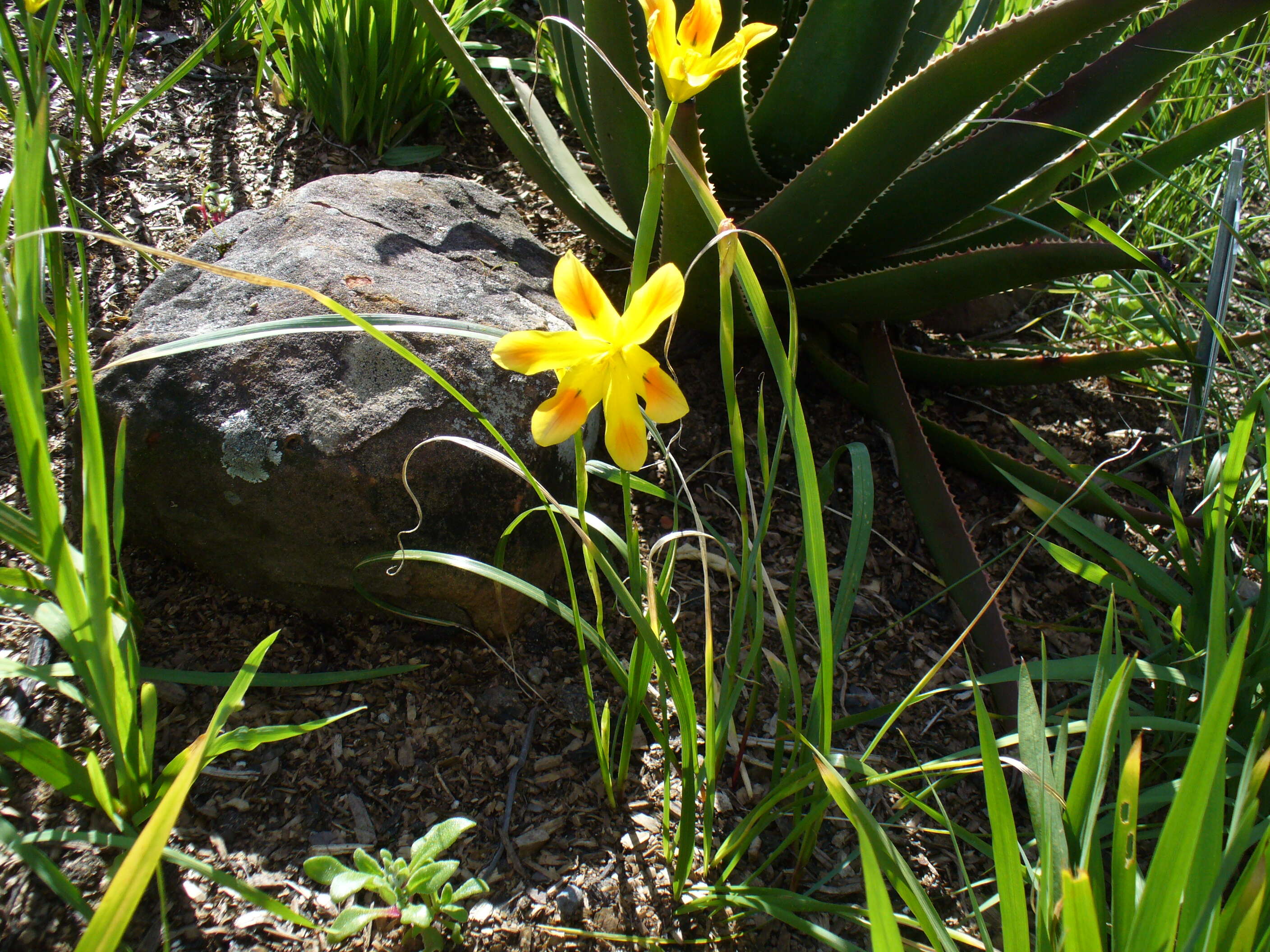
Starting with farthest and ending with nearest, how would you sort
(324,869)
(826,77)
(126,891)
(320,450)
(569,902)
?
(826,77) → (320,450) → (569,902) → (324,869) → (126,891)

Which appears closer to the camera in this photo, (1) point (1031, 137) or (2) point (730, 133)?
(1) point (1031, 137)

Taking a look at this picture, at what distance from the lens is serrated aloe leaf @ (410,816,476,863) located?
0.90 m

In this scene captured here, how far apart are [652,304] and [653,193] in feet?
0.31

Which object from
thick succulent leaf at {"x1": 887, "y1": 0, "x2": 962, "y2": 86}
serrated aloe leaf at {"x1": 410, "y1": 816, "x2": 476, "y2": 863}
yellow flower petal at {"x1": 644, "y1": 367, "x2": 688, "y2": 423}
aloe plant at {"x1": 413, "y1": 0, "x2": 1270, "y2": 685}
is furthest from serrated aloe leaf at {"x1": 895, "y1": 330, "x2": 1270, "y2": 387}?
serrated aloe leaf at {"x1": 410, "y1": 816, "x2": 476, "y2": 863}

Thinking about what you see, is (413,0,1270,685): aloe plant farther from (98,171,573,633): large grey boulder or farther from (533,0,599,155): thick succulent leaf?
(98,171,573,633): large grey boulder

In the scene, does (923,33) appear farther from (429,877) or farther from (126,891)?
(126,891)

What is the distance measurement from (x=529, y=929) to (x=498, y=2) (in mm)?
2403

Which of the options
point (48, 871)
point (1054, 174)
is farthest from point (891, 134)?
point (48, 871)

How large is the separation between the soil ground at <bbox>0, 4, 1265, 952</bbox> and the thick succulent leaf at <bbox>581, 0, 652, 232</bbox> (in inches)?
15.9

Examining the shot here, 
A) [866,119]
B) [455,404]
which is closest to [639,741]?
[455,404]

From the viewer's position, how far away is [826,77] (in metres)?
1.51

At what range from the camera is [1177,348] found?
159 centimetres

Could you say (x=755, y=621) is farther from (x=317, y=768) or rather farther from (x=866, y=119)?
(x=866, y=119)

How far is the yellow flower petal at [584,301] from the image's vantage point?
0.67 meters
